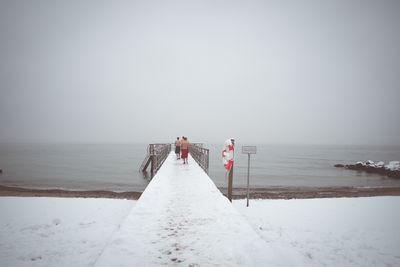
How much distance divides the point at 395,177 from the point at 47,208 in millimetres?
35384

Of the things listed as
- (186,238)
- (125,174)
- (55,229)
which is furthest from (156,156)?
(125,174)

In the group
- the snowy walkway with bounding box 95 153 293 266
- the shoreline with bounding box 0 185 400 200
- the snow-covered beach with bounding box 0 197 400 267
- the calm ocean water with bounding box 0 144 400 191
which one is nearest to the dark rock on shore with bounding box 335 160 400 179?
the calm ocean water with bounding box 0 144 400 191

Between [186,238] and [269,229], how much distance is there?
15.5 feet

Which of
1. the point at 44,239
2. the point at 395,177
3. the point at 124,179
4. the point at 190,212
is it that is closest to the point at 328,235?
the point at 190,212

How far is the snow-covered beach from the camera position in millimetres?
5336

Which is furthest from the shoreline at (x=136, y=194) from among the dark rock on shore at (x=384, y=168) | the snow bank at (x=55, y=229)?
the dark rock on shore at (x=384, y=168)

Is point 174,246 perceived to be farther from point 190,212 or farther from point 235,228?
point 190,212

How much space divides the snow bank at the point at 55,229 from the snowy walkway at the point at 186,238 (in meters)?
1.70

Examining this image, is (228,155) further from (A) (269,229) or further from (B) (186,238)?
(B) (186,238)

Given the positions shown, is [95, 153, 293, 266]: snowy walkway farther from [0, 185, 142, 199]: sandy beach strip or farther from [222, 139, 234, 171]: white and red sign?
[0, 185, 142, 199]: sandy beach strip

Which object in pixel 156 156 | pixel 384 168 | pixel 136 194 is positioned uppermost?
pixel 156 156

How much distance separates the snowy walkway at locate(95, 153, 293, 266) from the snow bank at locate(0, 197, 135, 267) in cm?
170

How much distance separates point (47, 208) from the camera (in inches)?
375

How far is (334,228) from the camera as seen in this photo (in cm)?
778
